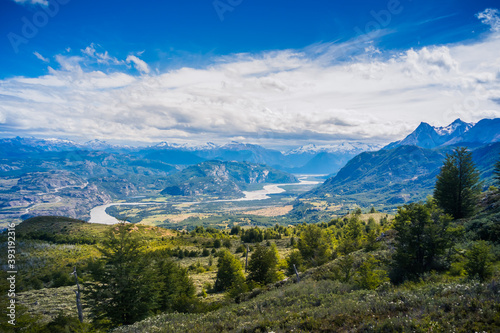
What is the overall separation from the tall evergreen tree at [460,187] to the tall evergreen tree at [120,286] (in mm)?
46535

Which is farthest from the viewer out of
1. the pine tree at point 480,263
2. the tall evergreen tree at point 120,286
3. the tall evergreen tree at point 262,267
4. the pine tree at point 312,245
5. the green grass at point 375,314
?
the pine tree at point 312,245

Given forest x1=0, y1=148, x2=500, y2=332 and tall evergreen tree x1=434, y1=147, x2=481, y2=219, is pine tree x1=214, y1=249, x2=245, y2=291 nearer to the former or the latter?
forest x1=0, y1=148, x2=500, y2=332

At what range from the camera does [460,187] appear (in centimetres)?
3850

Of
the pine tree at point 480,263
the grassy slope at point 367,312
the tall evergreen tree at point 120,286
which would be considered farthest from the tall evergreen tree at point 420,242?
the tall evergreen tree at point 120,286

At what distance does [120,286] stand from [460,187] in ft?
164

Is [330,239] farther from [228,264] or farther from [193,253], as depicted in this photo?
[193,253]

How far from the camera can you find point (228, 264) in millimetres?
36875

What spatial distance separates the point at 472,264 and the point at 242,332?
14.6 m

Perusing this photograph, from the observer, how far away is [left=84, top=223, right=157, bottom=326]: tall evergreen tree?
18672mm

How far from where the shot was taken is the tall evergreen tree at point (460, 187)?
3747 centimetres

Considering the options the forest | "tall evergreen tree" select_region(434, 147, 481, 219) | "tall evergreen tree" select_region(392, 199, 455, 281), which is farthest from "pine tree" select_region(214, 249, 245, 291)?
"tall evergreen tree" select_region(434, 147, 481, 219)

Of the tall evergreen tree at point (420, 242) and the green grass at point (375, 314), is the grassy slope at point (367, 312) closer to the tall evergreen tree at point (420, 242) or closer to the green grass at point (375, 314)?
the green grass at point (375, 314)

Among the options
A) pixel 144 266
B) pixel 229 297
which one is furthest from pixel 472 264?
pixel 144 266

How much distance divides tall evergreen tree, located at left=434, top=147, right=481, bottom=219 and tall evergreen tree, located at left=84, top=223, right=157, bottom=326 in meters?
46.5
